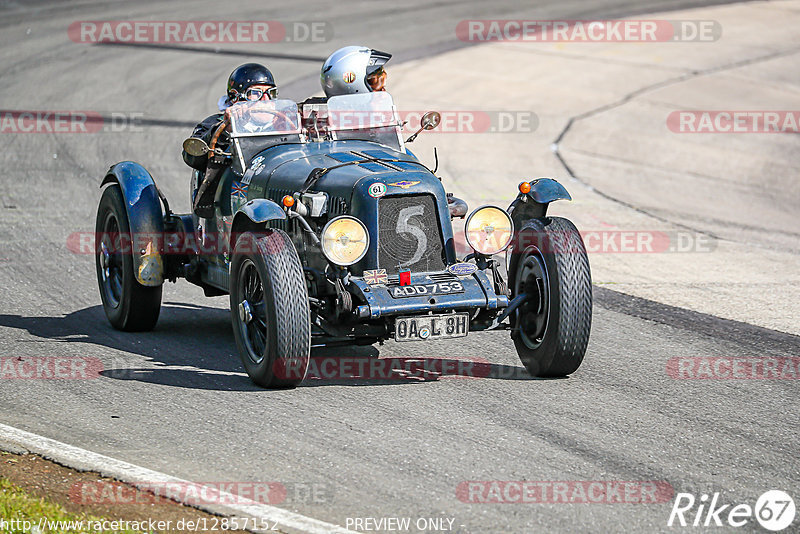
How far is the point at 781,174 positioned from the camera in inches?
658

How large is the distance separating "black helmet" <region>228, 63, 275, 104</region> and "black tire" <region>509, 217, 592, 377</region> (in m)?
2.54

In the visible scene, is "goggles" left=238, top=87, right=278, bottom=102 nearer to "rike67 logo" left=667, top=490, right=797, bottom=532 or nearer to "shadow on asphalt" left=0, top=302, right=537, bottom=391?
"shadow on asphalt" left=0, top=302, right=537, bottom=391

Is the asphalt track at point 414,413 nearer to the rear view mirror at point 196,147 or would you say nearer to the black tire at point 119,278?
the black tire at point 119,278

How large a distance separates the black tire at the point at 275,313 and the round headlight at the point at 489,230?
1.28m

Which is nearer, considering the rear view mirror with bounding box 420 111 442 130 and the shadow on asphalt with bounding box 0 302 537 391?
the shadow on asphalt with bounding box 0 302 537 391

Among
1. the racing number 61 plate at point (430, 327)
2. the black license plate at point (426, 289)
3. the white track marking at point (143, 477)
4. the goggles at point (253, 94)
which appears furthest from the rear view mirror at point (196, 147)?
the white track marking at point (143, 477)

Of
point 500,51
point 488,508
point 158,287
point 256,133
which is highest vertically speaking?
point 500,51

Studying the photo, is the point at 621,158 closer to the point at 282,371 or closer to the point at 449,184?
the point at 449,184

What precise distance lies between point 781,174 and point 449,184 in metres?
5.23

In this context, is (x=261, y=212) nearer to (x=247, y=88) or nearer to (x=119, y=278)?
(x=247, y=88)

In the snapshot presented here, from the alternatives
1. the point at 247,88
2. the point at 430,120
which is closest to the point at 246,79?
the point at 247,88

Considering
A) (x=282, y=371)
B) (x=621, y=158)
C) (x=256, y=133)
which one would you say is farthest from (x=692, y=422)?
(x=621, y=158)

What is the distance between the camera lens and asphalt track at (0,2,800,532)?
19.1ft

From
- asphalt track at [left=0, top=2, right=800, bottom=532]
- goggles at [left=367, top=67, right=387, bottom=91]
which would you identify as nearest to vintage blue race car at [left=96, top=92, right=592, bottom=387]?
asphalt track at [left=0, top=2, right=800, bottom=532]
